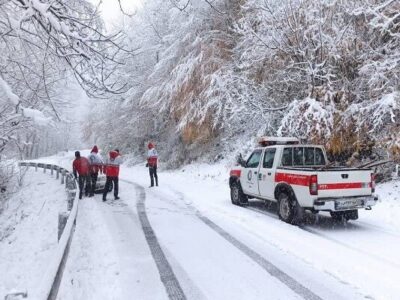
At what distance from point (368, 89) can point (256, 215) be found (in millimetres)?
6430

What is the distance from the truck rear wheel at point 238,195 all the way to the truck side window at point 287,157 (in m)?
2.28

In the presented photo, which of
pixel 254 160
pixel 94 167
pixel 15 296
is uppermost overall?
pixel 254 160

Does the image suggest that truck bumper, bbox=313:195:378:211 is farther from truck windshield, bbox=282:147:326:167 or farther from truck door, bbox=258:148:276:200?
truck windshield, bbox=282:147:326:167

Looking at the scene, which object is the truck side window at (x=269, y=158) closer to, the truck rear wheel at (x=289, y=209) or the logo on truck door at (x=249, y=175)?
the logo on truck door at (x=249, y=175)

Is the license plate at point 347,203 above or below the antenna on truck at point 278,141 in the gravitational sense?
below

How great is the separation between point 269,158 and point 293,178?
1690 mm

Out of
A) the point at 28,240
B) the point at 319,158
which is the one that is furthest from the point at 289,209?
the point at 28,240

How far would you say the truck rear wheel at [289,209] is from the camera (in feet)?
31.6

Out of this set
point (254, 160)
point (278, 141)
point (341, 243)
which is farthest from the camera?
point (254, 160)

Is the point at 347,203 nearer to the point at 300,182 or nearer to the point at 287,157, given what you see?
the point at 300,182

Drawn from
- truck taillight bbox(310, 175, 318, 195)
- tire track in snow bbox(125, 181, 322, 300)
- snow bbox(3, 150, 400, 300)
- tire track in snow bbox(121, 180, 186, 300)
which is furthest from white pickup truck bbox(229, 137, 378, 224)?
tire track in snow bbox(121, 180, 186, 300)

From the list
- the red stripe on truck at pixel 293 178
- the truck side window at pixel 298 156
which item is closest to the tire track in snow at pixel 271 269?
the red stripe on truck at pixel 293 178

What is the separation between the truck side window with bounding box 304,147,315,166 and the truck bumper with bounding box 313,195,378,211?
2.03 m

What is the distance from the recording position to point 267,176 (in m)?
11.2
